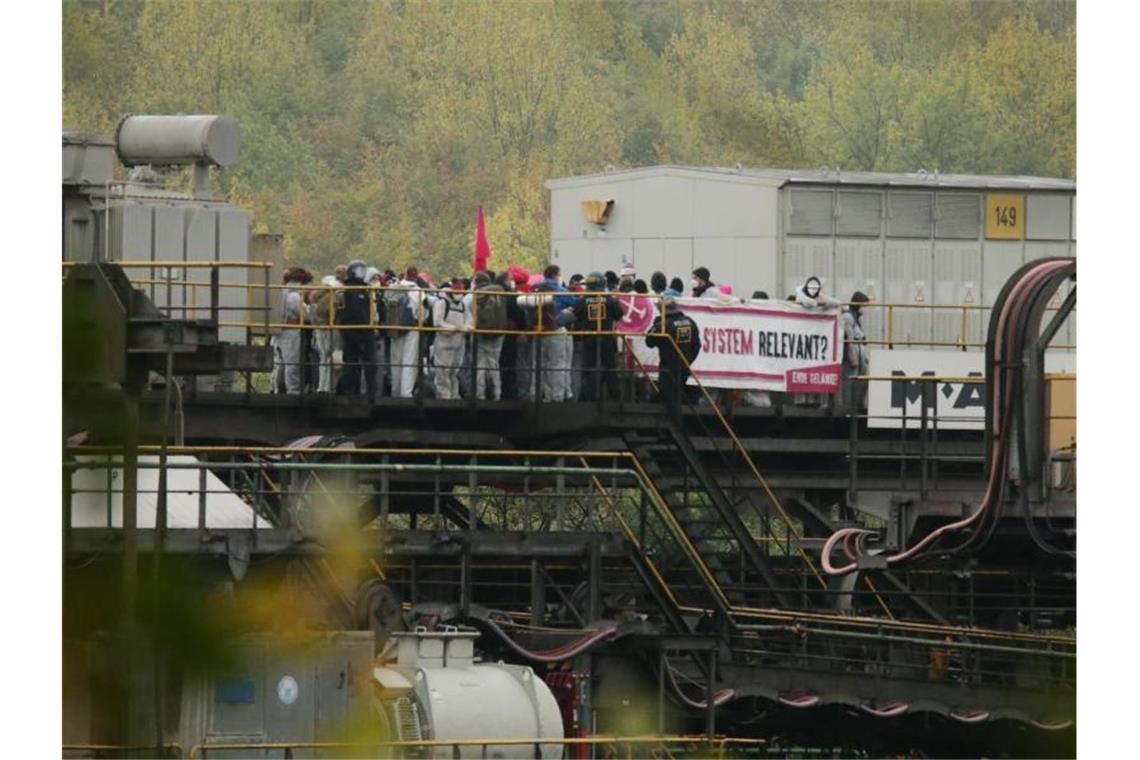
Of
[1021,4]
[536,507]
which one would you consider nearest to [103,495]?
[536,507]

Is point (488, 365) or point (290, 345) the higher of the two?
point (290, 345)

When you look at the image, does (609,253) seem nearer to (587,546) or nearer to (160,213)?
(160,213)

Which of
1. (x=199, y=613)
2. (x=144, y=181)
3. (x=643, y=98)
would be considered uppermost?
(x=643, y=98)

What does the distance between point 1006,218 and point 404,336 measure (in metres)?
10.3

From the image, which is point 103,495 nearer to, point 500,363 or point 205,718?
point 205,718

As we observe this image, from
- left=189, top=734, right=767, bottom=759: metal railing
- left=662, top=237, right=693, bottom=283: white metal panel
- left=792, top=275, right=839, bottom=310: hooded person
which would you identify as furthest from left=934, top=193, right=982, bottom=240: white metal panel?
left=189, top=734, right=767, bottom=759: metal railing

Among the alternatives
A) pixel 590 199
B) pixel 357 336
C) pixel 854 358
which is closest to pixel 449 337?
pixel 357 336

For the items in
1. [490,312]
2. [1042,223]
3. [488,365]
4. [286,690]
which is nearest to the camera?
[286,690]

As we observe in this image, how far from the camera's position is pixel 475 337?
29.6 meters

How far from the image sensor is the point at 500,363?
30.0 meters

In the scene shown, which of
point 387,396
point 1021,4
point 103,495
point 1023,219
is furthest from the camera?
point 1021,4

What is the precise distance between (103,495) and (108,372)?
1.51m

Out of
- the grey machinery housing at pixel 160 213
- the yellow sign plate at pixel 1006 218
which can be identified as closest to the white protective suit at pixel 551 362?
the grey machinery housing at pixel 160 213

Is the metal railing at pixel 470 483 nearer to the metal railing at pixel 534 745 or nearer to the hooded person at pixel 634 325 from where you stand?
the hooded person at pixel 634 325
